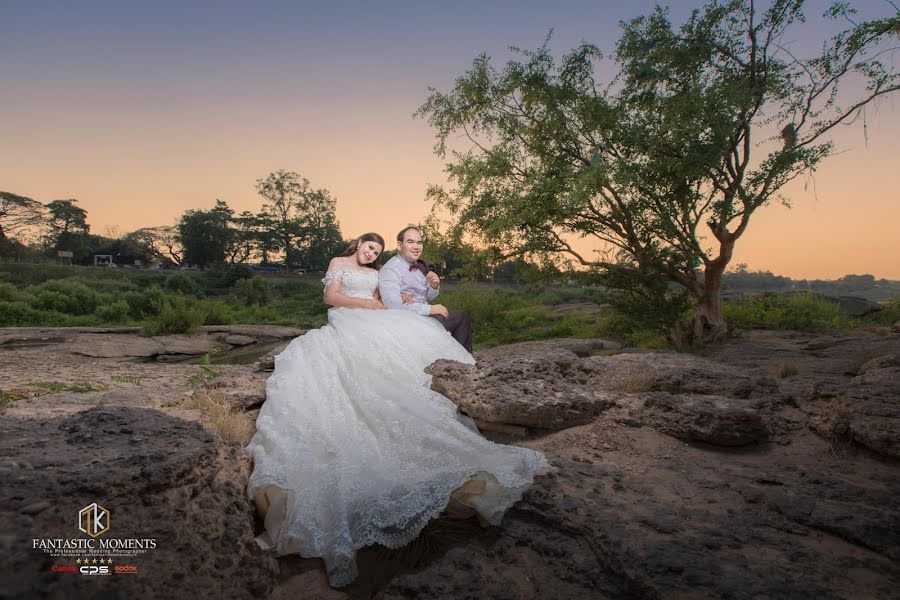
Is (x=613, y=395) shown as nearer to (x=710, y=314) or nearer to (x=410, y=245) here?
(x=410, y=245)

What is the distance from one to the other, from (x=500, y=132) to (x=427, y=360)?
841 centimetres

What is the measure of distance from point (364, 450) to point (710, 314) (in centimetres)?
1050

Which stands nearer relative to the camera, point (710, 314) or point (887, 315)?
point (710, 314)

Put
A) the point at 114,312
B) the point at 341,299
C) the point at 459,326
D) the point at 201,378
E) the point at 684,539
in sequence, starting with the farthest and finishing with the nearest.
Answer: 1. the point at 114,312
2. the point at 201,378
3. the point at 459,326
4. the point at 341,299
5. the point at 684,539

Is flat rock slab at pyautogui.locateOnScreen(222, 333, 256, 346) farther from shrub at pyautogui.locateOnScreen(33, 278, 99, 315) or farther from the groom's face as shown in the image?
the groom's face

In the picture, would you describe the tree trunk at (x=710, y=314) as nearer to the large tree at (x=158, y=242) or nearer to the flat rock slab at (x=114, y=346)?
the flat rock slab at (x=114, y=346)

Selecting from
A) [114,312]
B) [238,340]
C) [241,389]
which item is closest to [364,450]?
[241,389]

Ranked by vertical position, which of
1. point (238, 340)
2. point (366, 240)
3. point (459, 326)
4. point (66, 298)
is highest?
point (366, 240)

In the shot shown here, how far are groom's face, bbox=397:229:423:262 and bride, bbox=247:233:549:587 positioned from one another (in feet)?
2.78

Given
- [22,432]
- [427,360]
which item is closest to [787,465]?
[427,360]

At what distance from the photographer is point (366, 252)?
5516 millimetres

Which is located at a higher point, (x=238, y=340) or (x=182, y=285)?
(x=182, y=285)

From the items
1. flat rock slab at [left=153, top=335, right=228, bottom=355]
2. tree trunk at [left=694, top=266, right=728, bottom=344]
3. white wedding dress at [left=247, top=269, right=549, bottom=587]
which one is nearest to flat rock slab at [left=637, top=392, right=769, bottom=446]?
white wedding dress at [left=247, top=269, right=549, bottom=587]

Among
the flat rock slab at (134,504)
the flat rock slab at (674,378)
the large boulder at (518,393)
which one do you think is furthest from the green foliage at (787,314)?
the flat rock slab at (134,504)
